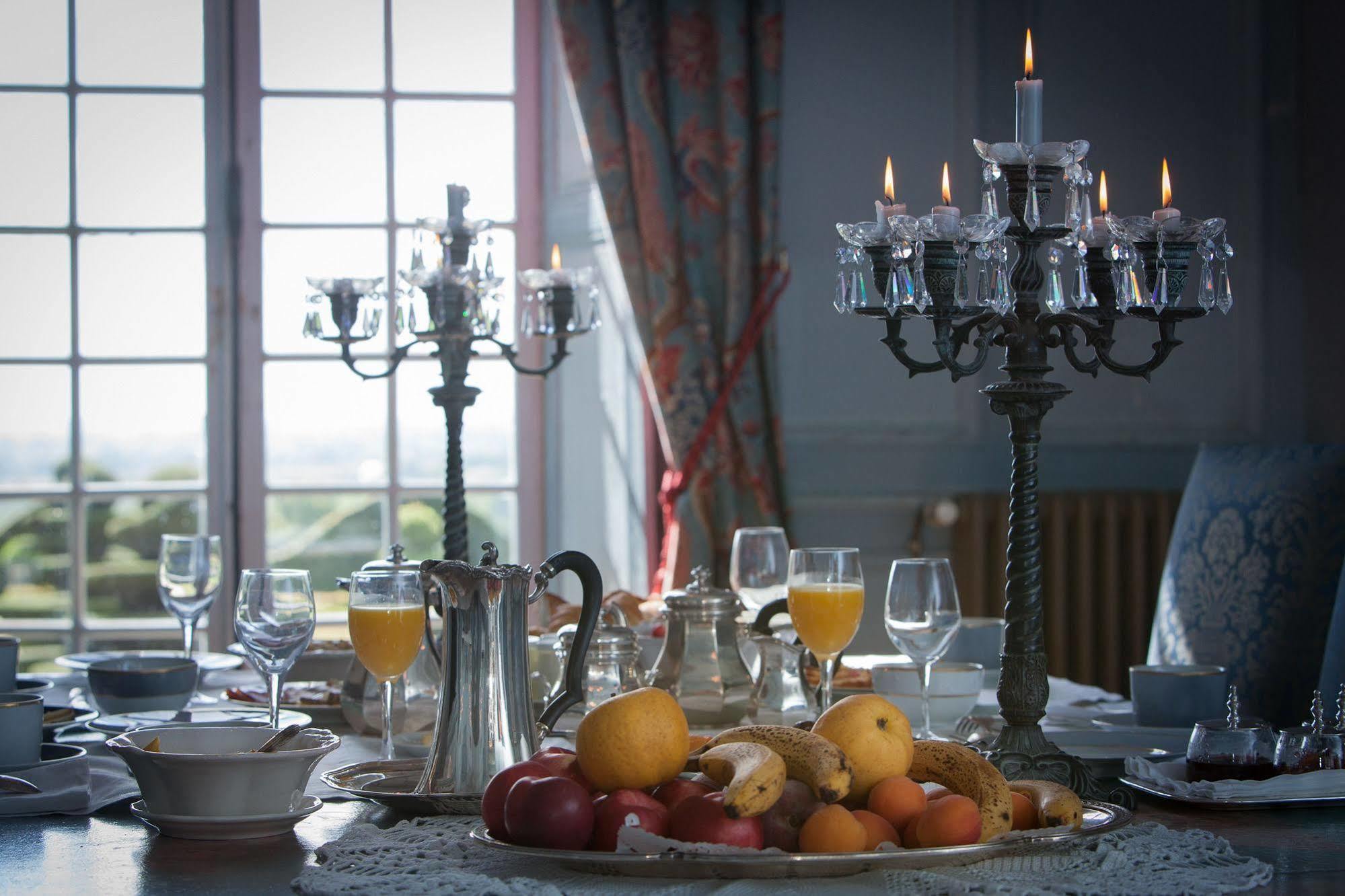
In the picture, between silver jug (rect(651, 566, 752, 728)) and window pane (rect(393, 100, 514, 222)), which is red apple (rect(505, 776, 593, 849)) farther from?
window pane (rect(393, 100, 514, 222))

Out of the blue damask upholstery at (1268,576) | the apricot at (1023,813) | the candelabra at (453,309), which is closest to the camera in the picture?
the apricot at (1023,813)

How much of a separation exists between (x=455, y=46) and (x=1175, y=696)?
2572 mm

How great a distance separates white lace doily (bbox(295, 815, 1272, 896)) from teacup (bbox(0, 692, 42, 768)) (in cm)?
39

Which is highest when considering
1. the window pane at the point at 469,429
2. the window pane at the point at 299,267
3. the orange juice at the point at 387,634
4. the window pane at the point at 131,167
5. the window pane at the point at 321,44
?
the window pane at the point at 321,44

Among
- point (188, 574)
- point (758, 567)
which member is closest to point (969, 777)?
point (758, 567)

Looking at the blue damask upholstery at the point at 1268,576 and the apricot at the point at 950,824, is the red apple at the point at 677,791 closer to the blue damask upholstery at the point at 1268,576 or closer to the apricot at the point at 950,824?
the apricot at the point at 950,824

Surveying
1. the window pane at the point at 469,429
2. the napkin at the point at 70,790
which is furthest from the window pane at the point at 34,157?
the napkin at the point at 70,790

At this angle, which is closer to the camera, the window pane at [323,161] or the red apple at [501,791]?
the red apple at [501,791]

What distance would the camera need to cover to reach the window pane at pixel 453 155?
139 inches

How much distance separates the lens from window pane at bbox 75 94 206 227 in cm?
347

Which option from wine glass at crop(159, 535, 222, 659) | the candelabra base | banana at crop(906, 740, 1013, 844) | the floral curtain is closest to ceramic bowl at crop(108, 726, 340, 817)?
banana at crop(906, 740, 1013, 844)

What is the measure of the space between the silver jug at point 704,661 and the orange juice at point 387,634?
0.27 metres

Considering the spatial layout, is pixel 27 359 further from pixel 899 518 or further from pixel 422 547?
pixel 899 518

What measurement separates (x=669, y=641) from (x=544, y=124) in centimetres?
226
